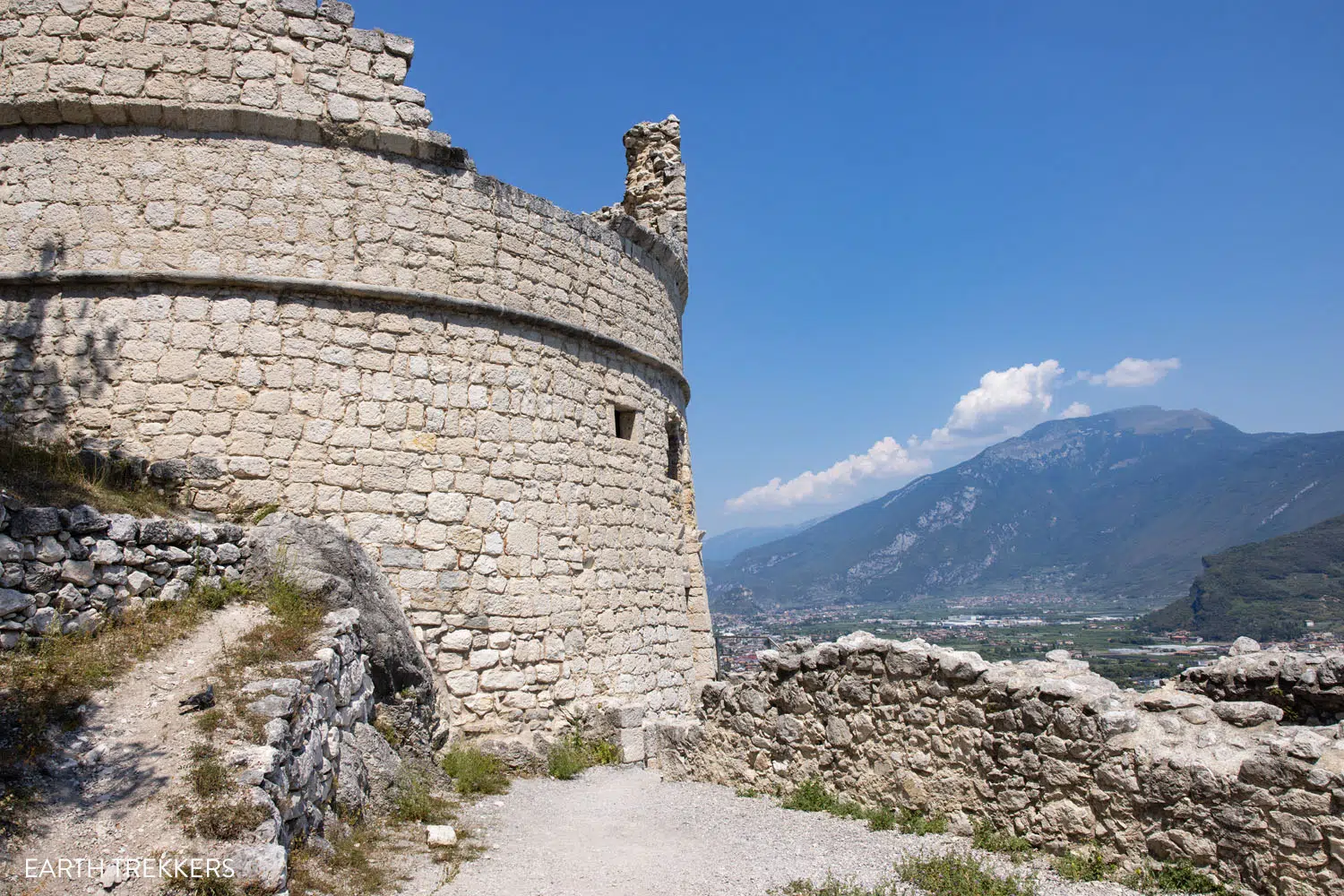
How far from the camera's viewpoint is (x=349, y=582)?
21.7 ft

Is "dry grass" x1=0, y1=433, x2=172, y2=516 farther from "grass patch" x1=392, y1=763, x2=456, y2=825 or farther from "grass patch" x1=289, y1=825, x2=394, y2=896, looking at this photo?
"grass patch" x1=289, y1=825, x2=394, y2=896

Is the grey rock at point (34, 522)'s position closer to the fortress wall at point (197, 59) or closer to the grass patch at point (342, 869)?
the grass patch at point (342, 869)

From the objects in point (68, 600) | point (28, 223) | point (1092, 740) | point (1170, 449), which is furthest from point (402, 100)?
point (1170, 449)

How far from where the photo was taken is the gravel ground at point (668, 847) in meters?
4.71

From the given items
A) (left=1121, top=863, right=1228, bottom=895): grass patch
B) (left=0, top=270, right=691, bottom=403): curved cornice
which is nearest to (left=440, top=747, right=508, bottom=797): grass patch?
(left=0, top=270, right=691, bottom=403): curved cornice

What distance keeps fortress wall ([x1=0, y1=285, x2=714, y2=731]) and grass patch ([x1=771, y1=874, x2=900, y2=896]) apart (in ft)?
13.6

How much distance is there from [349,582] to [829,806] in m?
4.16

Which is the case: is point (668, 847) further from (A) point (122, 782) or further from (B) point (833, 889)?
(A) point (122, 782)

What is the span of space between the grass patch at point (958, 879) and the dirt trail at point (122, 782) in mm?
3703

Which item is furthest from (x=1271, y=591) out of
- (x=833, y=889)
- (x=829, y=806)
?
(x=833, y=889)

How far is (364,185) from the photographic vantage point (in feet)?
26.5

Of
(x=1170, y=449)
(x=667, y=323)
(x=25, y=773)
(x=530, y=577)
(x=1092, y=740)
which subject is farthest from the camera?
(x=1170, y=449)

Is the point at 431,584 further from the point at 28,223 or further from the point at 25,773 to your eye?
the point at 28,223

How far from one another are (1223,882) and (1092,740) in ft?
2.91
